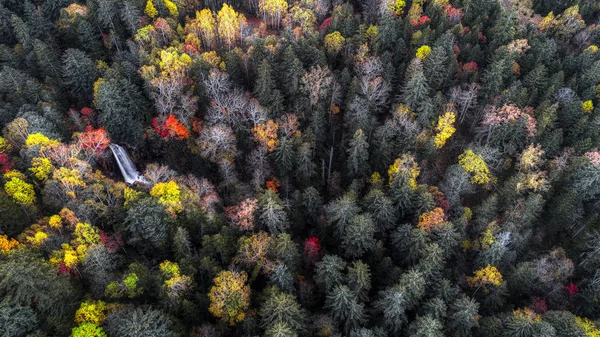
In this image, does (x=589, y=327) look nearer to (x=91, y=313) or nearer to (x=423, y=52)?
(x=423, y=52)

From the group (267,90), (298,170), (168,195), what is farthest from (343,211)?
(267,90)

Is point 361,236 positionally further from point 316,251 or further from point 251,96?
point 251,96

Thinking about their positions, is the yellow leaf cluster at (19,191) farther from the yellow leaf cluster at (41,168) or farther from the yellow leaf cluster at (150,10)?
the yellow leaf cluster at (150,10)

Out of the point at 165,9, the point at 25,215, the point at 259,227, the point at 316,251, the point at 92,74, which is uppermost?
the point at 165,9

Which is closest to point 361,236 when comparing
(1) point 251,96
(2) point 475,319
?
(2) point 475,319

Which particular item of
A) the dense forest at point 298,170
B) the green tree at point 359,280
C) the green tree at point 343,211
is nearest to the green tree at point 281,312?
the dense forest at point 298,170

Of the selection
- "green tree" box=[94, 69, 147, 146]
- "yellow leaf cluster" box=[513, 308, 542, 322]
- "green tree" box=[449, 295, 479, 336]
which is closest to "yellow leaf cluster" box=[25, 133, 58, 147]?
"green tree" box=[94, 69, 147, 146]
